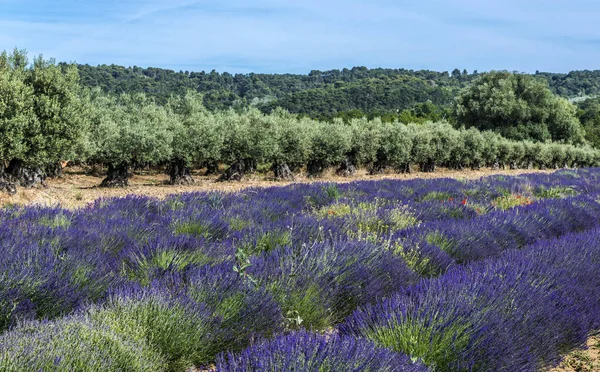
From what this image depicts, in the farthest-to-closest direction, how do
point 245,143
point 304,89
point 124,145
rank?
point 304,89
point 245,143
point 124,145

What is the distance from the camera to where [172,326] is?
289 cm

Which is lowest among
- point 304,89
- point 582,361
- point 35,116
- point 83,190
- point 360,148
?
point 83,190

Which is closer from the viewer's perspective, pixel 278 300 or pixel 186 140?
pixel 278 300

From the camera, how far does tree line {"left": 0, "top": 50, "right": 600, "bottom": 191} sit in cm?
1444

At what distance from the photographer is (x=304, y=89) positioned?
118 meters

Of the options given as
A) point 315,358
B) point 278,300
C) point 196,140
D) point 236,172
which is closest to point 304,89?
point 236,172

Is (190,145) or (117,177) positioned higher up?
(190,145)

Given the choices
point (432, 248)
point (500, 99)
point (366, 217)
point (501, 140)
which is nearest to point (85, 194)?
point (366, 217)

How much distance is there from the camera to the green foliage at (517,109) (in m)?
49.1

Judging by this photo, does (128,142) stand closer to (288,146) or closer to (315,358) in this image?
(288,146)

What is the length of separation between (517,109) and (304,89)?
241 feet

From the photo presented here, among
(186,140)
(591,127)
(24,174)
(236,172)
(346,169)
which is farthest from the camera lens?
(591,127)

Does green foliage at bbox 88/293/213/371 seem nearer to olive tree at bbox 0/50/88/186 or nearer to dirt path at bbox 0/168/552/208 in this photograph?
dirt path at bbox 0/168/552/208

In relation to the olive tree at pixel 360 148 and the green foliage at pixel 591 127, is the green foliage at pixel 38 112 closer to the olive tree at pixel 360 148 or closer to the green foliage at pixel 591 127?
the olive tree at pixel 360 148
